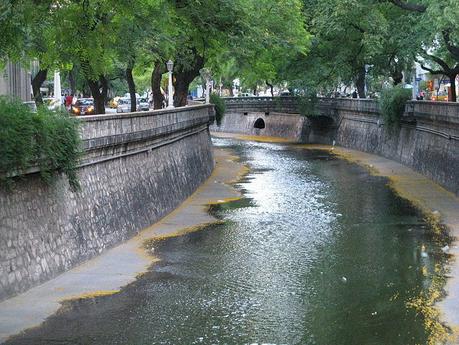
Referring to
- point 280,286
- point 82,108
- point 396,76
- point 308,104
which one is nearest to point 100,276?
point 280,286

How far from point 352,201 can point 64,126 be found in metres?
17.7

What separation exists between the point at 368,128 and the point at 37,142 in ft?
142

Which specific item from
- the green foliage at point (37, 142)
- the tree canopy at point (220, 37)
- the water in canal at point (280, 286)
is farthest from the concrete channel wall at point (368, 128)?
the green foliage at point (37, 142)

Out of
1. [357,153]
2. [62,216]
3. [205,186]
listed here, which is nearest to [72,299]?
[62,216]

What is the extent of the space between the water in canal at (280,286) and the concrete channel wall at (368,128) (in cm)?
695

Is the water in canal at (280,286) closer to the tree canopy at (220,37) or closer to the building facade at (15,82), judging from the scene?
the tree canopy at (220,37)

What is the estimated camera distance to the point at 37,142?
18859 millimetres

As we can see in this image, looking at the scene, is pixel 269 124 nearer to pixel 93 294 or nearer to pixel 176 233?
pixel 176 233

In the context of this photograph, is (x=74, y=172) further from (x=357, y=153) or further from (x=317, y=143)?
(x=317, y=143)

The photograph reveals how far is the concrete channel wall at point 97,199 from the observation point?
18594 mm

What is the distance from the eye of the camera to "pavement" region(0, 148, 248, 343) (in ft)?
55.5

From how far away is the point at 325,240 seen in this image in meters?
26.0

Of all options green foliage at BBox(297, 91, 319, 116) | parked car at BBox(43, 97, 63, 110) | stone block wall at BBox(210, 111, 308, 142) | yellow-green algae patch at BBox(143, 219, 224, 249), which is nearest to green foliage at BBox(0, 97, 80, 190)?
parked car at BBox(43, 97, 63, 110)

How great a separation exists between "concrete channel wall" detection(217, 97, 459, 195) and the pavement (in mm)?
12027
